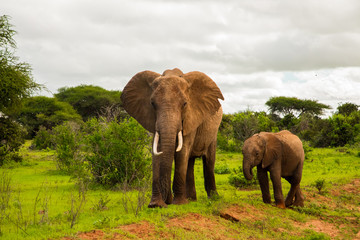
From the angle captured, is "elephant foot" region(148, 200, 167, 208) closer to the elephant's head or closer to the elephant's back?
the elephant's head

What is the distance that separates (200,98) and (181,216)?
269 centimetres

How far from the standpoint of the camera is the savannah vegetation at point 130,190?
7.11 metres

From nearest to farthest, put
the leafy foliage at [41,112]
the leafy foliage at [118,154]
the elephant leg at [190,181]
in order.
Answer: the elephant leg at [190,181] < the leafy foliage at [118,154] < the leafy foliage at [41,112]

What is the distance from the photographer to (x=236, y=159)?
926 inches

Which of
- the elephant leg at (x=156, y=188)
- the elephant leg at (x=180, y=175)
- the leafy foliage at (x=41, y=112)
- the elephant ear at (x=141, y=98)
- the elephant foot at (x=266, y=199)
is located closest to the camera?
the elephant leg at (x=156, y=188)

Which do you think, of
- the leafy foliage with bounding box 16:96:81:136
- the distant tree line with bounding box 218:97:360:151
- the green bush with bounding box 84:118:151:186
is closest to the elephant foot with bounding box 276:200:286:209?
the green bush with bounding box 84:118:151:186

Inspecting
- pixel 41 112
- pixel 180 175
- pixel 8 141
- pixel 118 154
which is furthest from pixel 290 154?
pixel 41 112

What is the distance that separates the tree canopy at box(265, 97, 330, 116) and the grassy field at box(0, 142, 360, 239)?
36.1 meters

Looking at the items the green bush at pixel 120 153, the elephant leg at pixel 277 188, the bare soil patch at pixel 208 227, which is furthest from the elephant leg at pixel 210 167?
the green bush at pixel 120 153

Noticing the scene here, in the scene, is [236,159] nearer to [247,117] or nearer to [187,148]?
[247,117]

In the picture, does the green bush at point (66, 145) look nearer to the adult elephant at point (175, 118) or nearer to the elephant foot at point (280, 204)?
the adult elephant at point (175, 118)

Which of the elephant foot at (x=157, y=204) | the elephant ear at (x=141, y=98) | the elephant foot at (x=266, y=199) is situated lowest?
the elephant foot at (x=266, y=199)

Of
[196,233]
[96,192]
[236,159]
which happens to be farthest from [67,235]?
[236,159]

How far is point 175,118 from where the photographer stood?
7.62 metres
